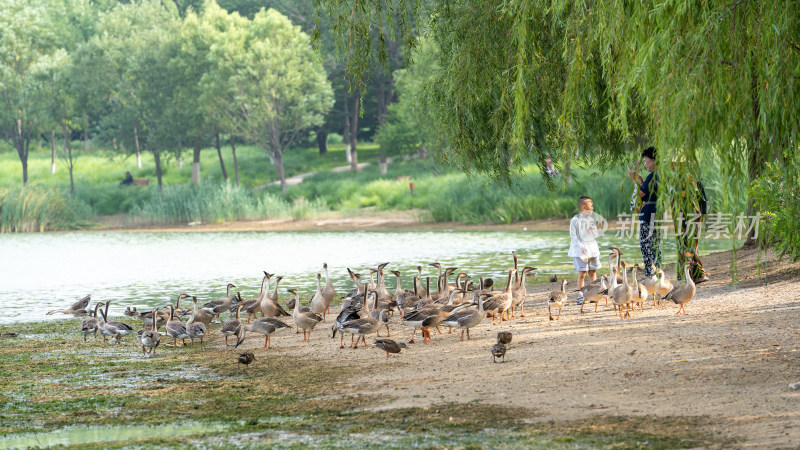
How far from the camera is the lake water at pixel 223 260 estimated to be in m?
22.5

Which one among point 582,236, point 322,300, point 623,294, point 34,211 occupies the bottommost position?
point 322,300

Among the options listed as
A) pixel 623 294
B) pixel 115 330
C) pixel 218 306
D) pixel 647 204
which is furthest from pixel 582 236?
pixel 115 330

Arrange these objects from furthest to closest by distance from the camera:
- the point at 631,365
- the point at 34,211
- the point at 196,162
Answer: the point at 196,162 → the point at 34,211 → the point at 631,365

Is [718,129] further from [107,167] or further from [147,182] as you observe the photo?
[107,167]

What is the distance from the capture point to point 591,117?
13906 mm

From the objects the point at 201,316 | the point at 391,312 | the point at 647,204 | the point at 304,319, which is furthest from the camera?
the point at 391,312

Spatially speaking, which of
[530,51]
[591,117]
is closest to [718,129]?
[530,51]

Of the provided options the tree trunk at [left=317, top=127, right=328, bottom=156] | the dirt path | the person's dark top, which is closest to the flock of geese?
the dirt path

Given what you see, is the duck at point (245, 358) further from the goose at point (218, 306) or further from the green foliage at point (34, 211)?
the green foliage at point (34, 211)

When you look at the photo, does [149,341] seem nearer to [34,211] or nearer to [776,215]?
[776,215]

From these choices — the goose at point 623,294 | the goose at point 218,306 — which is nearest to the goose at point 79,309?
the goose at point 218,306

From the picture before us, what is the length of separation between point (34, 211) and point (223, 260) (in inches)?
971

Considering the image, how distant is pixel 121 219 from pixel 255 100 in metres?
11.4

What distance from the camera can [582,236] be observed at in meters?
16.6
